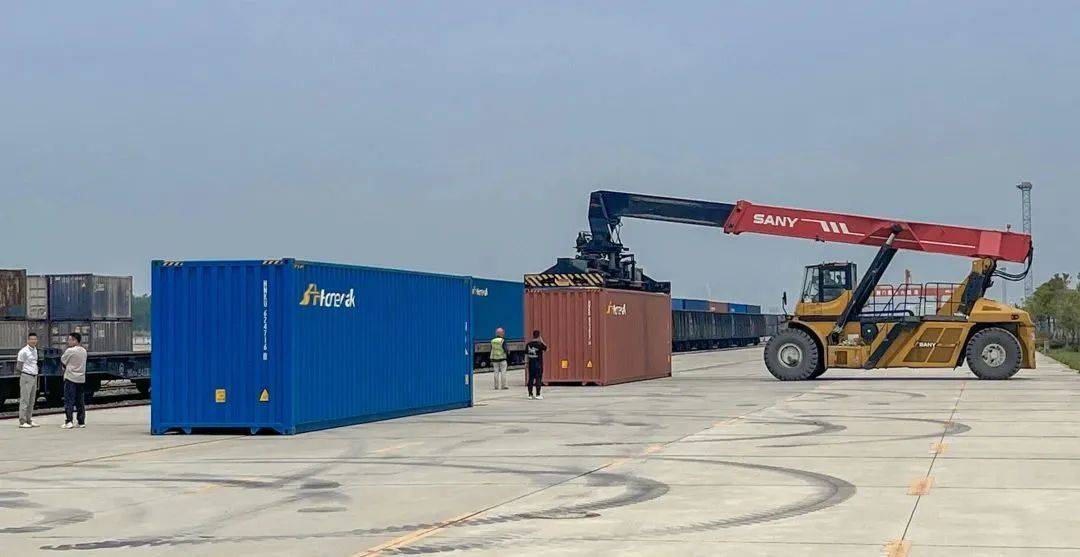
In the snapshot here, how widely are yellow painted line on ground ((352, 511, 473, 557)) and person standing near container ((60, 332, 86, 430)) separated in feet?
44.2

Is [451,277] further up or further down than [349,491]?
further up

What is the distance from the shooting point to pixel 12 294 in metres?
32.5

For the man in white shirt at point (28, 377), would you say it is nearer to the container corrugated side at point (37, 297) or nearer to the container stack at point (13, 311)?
the container stack at point (13, 311)

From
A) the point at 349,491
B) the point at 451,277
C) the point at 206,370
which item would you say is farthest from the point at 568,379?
the point at 349,491

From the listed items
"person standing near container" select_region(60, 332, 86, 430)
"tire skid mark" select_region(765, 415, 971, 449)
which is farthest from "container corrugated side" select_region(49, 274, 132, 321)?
"tire skid mark" select_region(765, 415, 971, 449)

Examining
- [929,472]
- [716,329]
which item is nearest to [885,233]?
[929,472]

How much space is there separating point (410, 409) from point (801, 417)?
293 inches

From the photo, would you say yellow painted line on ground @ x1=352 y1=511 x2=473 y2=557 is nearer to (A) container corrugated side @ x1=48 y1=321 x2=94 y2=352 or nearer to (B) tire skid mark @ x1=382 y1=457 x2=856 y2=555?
(B) tire skid mark @ x1=382 y1=457 x2=856 y2=555

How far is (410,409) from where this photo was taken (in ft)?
89.6

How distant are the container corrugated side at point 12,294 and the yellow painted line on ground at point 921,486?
23513mm

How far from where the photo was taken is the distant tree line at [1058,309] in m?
79.9

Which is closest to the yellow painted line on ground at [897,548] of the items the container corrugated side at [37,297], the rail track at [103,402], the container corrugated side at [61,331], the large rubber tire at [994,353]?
the rail track at [103,402]

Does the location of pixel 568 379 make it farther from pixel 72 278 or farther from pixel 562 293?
pixel 72 278

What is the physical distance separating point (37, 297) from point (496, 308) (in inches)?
1033
